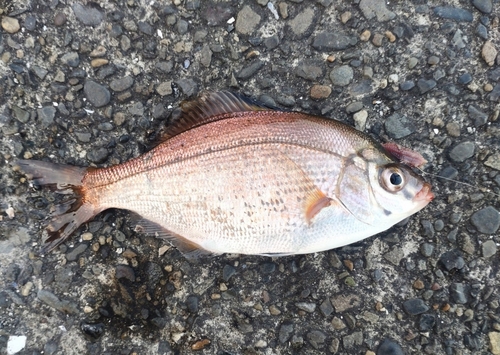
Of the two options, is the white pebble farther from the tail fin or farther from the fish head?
the fish head

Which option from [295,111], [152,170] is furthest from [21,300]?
[295,111]

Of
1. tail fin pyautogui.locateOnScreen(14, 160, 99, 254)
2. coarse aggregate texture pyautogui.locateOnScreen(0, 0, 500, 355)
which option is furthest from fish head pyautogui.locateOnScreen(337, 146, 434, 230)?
tail fin pyautogui.locateOnScreen(14, 160, 99, 254)

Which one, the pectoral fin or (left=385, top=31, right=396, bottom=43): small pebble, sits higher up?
(left=385, top=31, right=396, bottom=43): small pebble

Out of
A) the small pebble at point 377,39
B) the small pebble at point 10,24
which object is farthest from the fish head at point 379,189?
the small pebble at point 10,24

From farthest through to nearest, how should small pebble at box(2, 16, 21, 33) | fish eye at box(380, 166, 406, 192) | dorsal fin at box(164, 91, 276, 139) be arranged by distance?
1. small pebble at box(2, 16, 21, 33)
2. dorsal fin at box(164, 91, 276, 139)
3. fish eye at box(380, 166, 406, 192)

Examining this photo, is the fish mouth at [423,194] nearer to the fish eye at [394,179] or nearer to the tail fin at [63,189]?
the fish eye at [394,179]

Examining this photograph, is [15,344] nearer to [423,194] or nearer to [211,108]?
[211,108]

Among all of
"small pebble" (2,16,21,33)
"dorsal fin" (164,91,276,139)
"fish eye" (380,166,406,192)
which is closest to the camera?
"fish eye" (380,166,406,192)

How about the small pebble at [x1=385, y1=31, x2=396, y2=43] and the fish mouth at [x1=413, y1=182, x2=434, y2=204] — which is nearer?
the fish mouth at [x1=413, y1=182, x2=434, y2=204]
